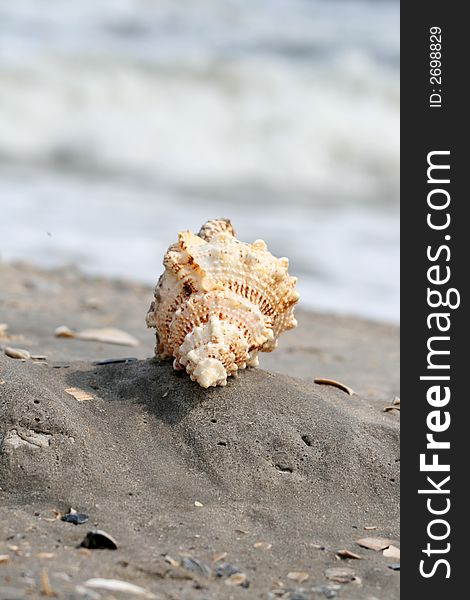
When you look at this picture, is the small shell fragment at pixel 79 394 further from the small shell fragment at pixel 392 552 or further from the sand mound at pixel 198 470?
the small shell fragment at pixel 392 552

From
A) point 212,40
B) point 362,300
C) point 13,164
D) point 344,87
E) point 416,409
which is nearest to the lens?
point 416,409

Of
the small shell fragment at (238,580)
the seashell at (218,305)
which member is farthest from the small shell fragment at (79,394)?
the small shell fragment at (238,580)

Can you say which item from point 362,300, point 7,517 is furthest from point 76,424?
point 362,300

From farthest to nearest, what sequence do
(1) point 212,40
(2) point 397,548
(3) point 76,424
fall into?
(1) point 212,40 → (3) point 76,424 → (2) point 397,548

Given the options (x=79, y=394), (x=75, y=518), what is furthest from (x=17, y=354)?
(x=75, y=518)

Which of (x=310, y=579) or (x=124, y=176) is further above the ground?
(x=124, y=176)

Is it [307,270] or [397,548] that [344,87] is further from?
[397,548]

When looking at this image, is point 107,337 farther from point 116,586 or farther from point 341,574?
point 116,586
